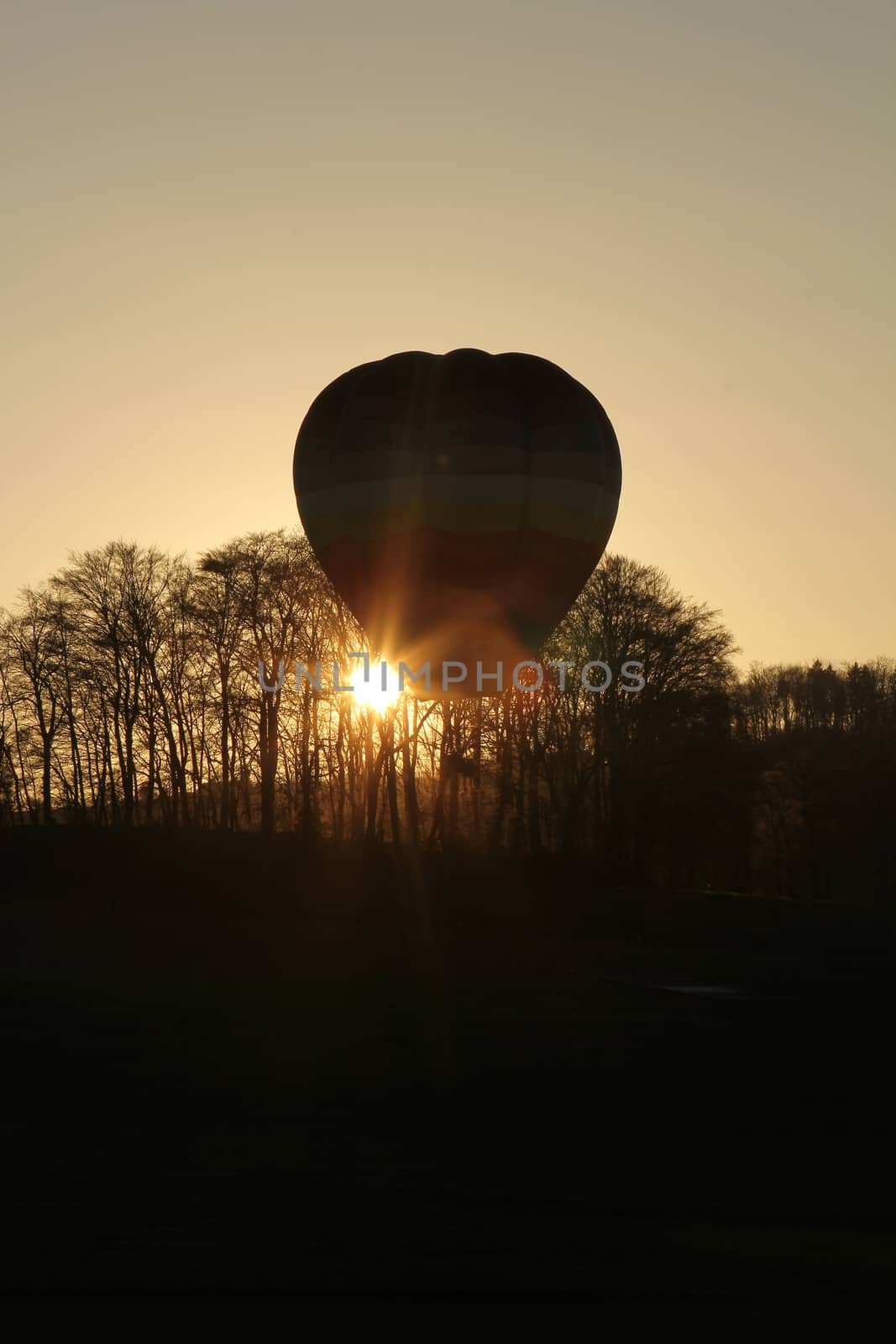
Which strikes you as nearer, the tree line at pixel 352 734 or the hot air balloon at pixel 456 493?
the hot air balloon at pixel 456 493

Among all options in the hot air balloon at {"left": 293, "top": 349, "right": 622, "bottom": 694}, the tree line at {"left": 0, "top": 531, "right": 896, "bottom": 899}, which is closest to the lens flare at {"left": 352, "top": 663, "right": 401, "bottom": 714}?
the tree line at {"left": 0, "top": 531, "right": 896, "bottom": 899}

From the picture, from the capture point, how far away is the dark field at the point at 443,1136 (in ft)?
24.6

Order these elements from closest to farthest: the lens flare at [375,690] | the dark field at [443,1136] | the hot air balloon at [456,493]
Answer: the dark field at [443,1136]
the hot air balloon at [456,493]
the lens flare at [375,690]

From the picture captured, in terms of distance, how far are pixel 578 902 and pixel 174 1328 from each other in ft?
120

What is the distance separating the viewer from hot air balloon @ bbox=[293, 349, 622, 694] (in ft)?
88.5

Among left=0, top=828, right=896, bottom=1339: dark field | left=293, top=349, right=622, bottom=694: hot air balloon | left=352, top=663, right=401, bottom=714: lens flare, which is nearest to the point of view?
left=0, top=828, right=896, bottom=1339: dark field

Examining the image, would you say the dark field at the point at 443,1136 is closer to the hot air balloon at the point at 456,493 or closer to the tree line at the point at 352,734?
the hot air balloon at the point at 456,493

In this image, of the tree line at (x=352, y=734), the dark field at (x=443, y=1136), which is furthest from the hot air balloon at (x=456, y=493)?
the tree line at (x=352, y=734)

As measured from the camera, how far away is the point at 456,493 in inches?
1061

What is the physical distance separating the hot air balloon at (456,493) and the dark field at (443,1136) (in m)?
6.26

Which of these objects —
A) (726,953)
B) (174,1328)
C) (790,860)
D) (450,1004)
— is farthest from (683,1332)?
(790,860)

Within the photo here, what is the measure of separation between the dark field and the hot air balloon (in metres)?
6.26

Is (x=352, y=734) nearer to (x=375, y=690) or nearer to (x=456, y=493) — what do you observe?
(x=375, y=690)

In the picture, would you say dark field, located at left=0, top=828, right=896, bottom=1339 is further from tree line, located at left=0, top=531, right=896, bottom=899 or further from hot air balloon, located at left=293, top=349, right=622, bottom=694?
tree line, located at left=0, top=531, right=896, bottom=899
